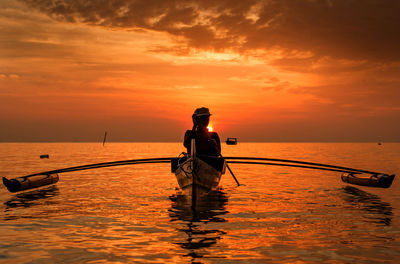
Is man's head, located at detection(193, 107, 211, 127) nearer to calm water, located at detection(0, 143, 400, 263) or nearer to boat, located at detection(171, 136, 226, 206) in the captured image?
boat, located at detection(171, 136, 226, 206)

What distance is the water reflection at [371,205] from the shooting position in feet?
45.1

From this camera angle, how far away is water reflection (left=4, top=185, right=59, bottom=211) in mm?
16681

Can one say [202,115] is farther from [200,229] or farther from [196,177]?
[200,229]

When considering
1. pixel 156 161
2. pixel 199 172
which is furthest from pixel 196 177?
pixel 156 161

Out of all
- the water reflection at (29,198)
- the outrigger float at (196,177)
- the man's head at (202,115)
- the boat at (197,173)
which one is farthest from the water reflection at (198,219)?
the water reflection at (29,198)

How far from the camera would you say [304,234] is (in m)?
11.2

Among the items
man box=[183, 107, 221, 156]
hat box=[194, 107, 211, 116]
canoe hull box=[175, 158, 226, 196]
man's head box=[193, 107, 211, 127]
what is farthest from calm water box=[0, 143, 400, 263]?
hat box=[194, 107, 211, 116]

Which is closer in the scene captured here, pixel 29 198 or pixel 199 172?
A: pixel 199 172

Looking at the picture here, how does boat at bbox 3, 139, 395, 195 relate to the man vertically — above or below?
below

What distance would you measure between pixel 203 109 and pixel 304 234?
350 inches

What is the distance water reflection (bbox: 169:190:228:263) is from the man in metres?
2.59

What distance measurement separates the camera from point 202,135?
1852 cm

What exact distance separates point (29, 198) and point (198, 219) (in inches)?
413

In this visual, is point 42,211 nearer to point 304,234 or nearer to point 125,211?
point 125,211
